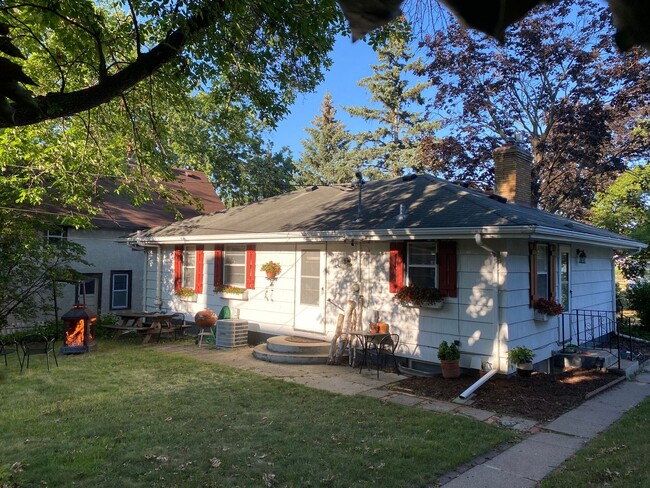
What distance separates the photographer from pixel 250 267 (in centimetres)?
1212

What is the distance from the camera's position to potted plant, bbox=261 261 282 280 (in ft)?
37.6

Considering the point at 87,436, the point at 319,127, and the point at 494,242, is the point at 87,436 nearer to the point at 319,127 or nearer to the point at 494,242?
the point at 494,242

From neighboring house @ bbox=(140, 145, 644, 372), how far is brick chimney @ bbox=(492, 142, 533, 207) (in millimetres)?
29

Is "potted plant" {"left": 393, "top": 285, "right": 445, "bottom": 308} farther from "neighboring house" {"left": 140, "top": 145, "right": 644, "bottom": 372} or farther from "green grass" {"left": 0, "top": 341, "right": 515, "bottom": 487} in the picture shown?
"green grass" {"left": 0, "top": 341, "right": 515, "bottom": 487}

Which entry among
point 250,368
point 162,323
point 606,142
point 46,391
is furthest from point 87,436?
point 606,142

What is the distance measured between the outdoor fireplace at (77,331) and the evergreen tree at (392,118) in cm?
2425

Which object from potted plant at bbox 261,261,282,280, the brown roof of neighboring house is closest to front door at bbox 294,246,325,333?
potted plant at bbox 261,261,282,280

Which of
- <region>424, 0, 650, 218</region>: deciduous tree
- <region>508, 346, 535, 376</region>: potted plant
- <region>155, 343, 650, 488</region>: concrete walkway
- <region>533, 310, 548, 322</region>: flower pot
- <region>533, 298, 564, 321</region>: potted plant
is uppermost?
<region>424, 0, 650, 218</region>: deciduous tree

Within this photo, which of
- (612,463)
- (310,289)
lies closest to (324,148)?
(310,289)

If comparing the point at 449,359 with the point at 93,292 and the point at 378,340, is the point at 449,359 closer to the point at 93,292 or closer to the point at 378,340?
the point at 378,340

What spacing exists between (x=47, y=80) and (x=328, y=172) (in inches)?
1209

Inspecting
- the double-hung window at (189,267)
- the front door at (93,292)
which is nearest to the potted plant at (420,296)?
the double-hung window at (189,267)

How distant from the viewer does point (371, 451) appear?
4926 mm

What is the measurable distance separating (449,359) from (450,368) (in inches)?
7.6
